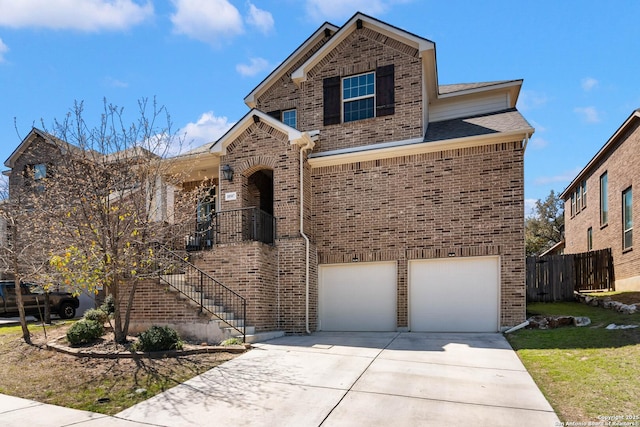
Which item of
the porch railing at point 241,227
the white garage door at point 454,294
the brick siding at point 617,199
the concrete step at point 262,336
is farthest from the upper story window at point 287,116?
the brick siding at point 617,199

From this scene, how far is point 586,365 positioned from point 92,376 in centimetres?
801

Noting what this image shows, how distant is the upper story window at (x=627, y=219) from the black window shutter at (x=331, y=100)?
11061 mm

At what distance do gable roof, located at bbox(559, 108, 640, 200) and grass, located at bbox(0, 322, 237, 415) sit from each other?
15047 mm

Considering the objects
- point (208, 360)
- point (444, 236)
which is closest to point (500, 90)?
point (444, 236)

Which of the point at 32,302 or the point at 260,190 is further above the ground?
the point at 260,190

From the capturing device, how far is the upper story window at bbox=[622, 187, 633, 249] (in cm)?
1490

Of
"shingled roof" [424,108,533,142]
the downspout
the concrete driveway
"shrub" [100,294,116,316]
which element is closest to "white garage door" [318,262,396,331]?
the downspout

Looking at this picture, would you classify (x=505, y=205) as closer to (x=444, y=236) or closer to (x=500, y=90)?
(x=444, y=236)

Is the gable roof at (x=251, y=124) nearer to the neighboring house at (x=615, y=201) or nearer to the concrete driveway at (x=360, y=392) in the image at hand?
A: the concrete driveway at (x=360, y=392)

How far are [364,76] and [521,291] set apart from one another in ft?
24.8

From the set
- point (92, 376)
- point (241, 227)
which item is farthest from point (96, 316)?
point (241, 227)

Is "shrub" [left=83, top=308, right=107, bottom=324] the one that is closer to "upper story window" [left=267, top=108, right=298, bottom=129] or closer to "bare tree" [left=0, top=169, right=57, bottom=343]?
"bare tree" [left=0, top=169, right=57, bottom=343]

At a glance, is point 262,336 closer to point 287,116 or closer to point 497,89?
point 287,116

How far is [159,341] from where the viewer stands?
825 cm
